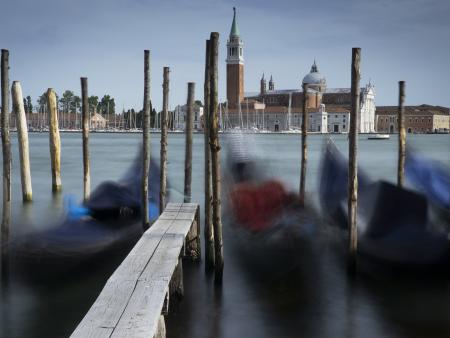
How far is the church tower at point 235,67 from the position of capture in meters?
65.1

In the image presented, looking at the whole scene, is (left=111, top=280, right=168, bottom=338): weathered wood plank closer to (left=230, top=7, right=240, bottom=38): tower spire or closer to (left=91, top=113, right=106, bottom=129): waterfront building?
(left=230, top=7, right=240, bottom=38): tower spire

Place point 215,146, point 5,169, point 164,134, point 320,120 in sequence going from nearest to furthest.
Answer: point 215,146 < point 5,169 < point 164,134 < point 320,120

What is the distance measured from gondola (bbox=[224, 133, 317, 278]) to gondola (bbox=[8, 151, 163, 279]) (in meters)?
1.06

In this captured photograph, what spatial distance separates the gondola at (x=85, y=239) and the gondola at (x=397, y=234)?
226 centimetres

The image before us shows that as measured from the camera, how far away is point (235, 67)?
65.2m

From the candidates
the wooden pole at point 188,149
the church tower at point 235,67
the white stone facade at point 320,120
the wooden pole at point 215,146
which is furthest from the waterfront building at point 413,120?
the wooden pole at point 215,146

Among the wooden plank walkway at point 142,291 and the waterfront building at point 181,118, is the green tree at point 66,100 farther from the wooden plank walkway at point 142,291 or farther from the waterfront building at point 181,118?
the wooden plank walkway at point 142,291

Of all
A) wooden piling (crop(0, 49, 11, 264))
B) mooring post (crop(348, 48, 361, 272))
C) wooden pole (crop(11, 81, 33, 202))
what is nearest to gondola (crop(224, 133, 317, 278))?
mooring post (crop(348, 48, 361, 272))

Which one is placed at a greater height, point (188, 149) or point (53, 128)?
point (53, 128)

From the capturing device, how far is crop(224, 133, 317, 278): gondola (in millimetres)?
5105

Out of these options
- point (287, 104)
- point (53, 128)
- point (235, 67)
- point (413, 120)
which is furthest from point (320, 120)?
point (53, 128)

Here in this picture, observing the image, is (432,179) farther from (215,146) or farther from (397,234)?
(215,146)

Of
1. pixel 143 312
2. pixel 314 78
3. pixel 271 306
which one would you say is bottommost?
pixel 271 306

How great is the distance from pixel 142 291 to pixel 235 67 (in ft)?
210
